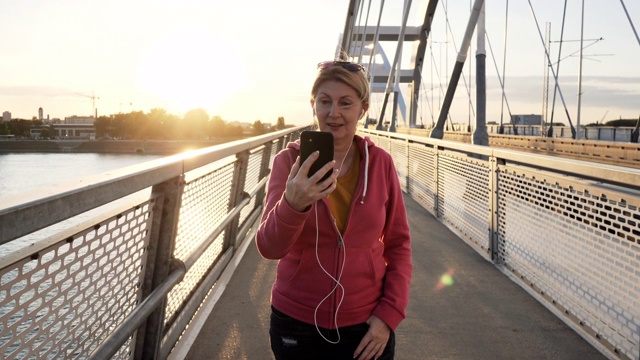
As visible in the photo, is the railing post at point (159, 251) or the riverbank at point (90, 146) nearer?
the railing post at point (159, 251)

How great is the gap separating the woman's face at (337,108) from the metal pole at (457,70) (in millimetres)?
11311

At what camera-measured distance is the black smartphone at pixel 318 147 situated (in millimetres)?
1588

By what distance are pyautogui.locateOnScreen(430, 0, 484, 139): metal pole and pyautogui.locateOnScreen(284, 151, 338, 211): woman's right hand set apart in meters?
11.7

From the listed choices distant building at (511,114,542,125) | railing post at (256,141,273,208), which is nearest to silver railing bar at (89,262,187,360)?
railing post at (256,141,273,208)

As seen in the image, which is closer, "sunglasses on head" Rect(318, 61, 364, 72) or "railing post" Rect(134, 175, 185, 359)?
"sunglasses on head" Rect(318, 61, 364, 72)

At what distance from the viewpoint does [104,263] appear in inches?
75.0

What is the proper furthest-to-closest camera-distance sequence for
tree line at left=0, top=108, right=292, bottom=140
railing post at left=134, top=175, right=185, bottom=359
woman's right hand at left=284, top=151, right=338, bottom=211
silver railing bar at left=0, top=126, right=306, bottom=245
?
1. tree line at left=0, top=108, right=292, bottom=140
2. railing post at left=134, top=175, right=185, bottom=359
3. woman's right hand at left=284, top=151, right=338, bottom=211
4. silver railing bar at left=0, top=126, right=306, bottom=245

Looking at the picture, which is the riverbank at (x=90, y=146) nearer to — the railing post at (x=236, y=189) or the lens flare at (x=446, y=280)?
the railing post at (x=236, y=189)

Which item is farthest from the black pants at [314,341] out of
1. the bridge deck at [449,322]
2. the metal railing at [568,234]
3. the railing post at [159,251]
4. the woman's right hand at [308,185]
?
the metal railing at [568,234]

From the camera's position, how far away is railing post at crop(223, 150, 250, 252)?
5.01 m

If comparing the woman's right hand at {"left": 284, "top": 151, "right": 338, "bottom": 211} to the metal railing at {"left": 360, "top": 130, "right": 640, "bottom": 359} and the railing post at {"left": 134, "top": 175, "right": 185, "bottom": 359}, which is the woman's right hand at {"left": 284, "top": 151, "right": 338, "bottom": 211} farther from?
the metal railing at {"left": 360, "top": 130, "right": 640, "bottom": 359}

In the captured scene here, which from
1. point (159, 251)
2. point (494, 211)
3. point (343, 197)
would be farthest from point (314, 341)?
point (494, 211)

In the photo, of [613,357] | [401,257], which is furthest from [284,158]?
[613,357]

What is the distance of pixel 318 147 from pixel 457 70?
12876 millimetres
